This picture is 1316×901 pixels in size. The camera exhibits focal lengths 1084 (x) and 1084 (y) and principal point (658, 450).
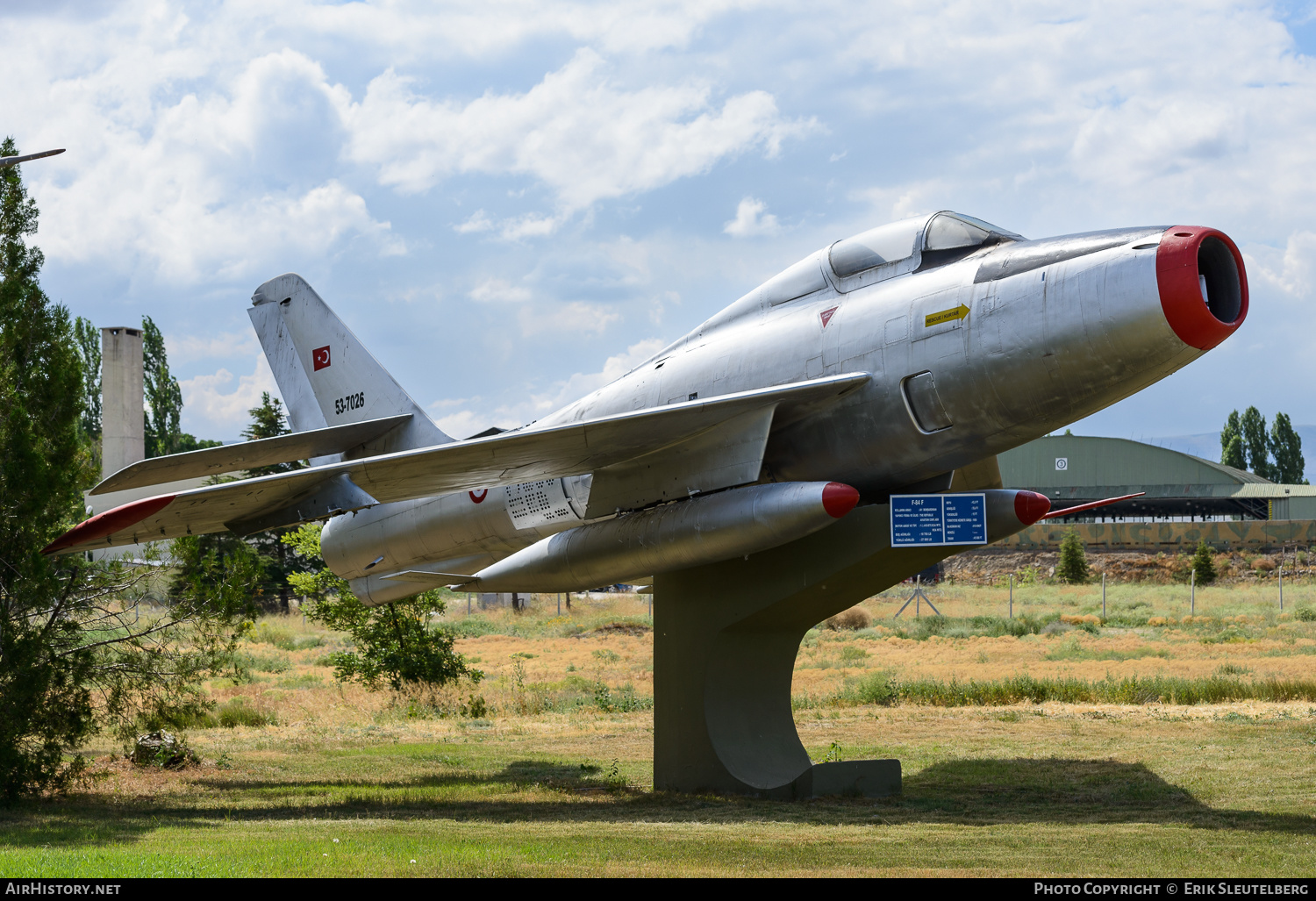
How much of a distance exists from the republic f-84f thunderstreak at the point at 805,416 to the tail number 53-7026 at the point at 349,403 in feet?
7.67

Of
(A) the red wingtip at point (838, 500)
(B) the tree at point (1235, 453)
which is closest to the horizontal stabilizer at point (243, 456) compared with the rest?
(A) the red wingtip at point (838, 500)

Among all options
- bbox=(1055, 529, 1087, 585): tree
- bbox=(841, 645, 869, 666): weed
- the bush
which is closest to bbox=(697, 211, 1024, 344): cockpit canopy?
bbox=(841, 645, 869, 666): weed

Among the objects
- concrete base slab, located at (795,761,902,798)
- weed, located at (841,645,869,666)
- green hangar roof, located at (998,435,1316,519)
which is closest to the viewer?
concrete base slab, located at (795,761,902,798)

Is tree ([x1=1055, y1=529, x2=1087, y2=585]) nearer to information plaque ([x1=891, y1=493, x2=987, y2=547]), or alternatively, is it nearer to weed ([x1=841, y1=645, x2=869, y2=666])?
weed ([x1=841, y1=645, x2=869, y2=666])

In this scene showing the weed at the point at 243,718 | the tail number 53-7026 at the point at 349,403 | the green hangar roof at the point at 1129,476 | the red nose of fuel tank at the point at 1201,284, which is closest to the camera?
the red nose of fuel tank at the point at 1201,284

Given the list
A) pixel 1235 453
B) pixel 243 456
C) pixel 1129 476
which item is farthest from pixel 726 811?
pixel 1235 453

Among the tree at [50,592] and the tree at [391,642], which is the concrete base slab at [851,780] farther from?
the tree at [391,642]

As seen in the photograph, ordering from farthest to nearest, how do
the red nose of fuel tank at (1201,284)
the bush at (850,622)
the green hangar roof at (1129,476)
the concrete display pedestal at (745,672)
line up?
the green hangar roof at (1129,476) < the bush at (850,622) < the concrete display pedestal at (745,672) < the red nose of fuel tank at (1201,284)

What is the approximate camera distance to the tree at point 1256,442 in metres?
92.8

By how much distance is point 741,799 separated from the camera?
459 inches

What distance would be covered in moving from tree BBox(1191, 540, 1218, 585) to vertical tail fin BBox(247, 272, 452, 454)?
1677 inches

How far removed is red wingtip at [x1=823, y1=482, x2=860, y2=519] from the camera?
953cm

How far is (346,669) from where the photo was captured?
22.3m

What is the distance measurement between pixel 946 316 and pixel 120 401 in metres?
47.8
